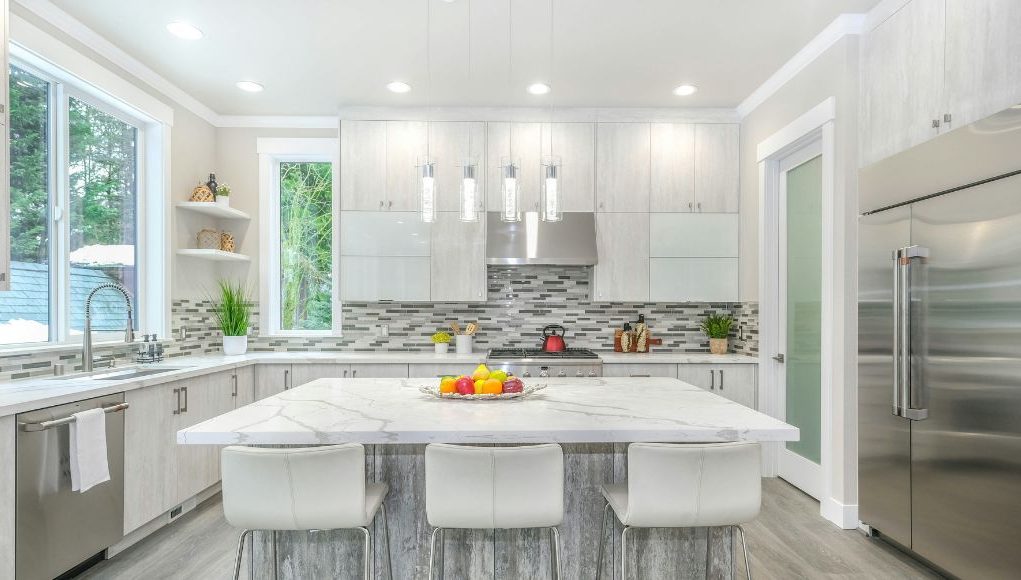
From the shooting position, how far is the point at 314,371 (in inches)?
172

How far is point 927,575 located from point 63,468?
3886 millimetres

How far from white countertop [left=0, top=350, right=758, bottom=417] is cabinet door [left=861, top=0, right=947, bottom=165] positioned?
6.32 feet

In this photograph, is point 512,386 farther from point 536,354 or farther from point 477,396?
point 536,354

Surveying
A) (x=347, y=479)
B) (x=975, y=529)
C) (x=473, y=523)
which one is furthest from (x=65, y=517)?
(x=975, y=529)

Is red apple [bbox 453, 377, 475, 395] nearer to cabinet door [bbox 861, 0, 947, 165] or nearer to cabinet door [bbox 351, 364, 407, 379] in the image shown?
cabinet door [bbox 351, 364, 407, 379]

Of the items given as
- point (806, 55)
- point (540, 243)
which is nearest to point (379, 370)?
point (540, 243)

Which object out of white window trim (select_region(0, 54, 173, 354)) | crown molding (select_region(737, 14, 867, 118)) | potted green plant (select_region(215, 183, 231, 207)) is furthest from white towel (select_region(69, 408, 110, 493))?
crown molding (select_region(737, 14, 867, 118))

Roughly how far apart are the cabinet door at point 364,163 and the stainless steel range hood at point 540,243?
0.97m

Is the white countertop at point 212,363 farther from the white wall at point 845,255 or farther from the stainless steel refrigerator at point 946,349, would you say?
the stainless steel refrigerator at point 946,349

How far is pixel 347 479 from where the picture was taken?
1.80 m

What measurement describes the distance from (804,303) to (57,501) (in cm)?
422

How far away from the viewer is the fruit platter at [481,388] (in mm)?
2426

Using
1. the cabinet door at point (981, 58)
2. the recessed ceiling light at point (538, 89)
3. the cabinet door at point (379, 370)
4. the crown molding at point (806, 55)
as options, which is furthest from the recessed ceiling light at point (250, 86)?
the cabinet door at point (981, 58)

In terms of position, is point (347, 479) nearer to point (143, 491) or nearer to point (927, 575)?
point (143, 491)
